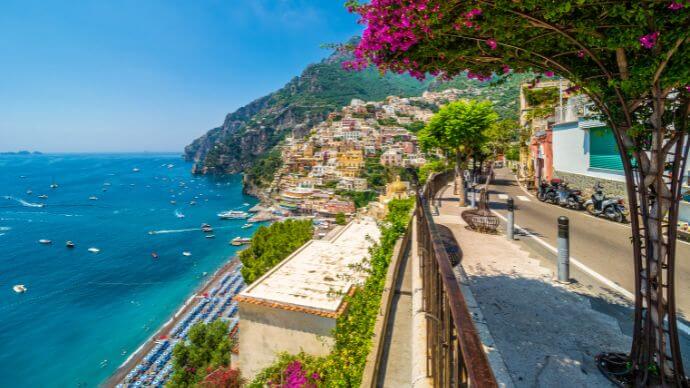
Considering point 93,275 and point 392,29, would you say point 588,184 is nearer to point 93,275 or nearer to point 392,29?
point 392,29

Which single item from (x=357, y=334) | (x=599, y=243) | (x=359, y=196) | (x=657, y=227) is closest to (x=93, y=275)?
(x=357, y=334)

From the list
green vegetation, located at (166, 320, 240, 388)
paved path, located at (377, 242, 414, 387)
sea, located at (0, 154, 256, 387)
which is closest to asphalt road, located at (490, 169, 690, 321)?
paved path, located at (377, 242, 414, 387)

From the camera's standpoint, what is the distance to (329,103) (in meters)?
178

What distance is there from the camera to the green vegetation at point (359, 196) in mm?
81688

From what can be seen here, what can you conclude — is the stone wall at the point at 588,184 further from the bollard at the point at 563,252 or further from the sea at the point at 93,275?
the sea at the point at 93,275

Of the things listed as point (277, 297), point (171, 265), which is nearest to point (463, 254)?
point (277, 297)

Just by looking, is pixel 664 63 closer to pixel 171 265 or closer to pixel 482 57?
pixel 482 57

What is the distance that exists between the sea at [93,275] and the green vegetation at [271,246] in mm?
15551

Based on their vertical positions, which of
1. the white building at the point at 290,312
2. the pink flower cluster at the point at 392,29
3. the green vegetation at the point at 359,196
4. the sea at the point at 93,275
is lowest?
the sea at the point at 93,275

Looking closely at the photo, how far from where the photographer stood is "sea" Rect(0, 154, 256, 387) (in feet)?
95.9

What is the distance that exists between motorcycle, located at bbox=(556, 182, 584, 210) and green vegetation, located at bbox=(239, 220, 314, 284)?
60.0ft

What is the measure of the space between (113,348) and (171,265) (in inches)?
768

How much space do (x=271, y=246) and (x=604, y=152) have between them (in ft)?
76.8

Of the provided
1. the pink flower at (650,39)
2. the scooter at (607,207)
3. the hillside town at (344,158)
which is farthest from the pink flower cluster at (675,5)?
the hillside town at (344,158)
